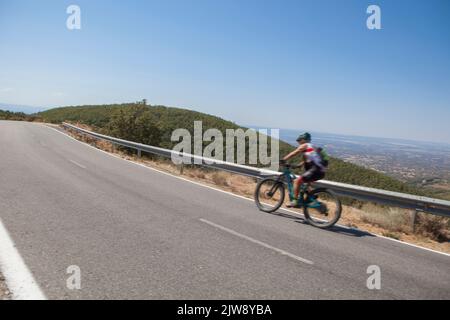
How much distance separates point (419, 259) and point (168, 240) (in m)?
4.46

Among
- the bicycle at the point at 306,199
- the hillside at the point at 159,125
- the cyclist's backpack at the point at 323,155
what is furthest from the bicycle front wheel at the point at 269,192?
the hillside at the point at 159,125

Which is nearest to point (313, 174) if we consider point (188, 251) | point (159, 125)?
point (188, 251)

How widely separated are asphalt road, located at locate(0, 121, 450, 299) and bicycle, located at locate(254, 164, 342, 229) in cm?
35

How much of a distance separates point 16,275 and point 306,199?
5785 millimetres

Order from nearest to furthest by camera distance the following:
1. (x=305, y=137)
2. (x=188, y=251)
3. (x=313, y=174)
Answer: (x=188, y=251) < (x=313, y=174) < (x=305, y=137)

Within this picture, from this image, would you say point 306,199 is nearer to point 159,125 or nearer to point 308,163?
point 308,163

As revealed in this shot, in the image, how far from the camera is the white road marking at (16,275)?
10.1 ft

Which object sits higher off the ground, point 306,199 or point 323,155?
point 323,155

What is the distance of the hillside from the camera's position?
27.4 m

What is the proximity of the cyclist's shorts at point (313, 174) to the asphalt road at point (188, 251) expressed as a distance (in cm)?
107

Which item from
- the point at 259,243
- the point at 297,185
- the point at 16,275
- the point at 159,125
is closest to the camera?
the point at 16,275

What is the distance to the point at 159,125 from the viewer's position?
29266mm
